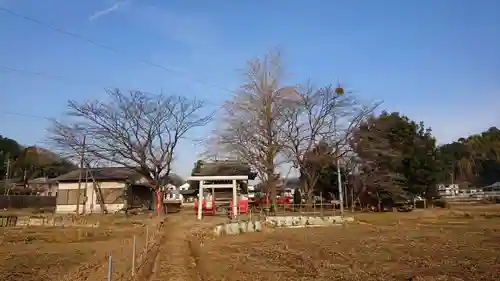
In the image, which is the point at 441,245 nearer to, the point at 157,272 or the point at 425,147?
the point at 157,272

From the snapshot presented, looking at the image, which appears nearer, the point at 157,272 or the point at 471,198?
the point at 157,272

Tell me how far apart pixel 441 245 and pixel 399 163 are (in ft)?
69.6

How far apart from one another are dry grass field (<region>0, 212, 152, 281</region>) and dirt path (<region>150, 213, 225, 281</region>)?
96 centimetres

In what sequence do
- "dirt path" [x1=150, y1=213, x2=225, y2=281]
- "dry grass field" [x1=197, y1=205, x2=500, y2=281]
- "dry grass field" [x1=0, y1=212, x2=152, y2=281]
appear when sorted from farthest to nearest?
1. "dry grass field" [x1=0, y1=212, x2=152, y2=281]
2. "dirt path" [x1=150, y1=213, x2=225, y2=281]
3. "dry grass field" [x1=197, y1=205, x2=500, y2=281]

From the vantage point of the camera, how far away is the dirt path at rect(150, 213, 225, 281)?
380 inches

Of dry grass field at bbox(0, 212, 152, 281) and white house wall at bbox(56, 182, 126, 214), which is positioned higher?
white house wall at bbox(56, 182, 126, 214)

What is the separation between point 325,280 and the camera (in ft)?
28.6

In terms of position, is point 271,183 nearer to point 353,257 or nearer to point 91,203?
point 91,203

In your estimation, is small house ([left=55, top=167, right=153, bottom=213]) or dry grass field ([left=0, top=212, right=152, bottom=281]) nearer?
dry grass field ([left=0, top=212, right=152, bottom=281])

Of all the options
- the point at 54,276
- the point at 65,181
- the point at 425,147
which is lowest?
the point at 54,276

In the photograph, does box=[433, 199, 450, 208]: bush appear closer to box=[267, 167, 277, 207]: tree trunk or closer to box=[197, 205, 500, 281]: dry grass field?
box=[267, 167, 277, 207]: tree trunk

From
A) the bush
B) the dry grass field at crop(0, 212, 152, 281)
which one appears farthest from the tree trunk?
the bush

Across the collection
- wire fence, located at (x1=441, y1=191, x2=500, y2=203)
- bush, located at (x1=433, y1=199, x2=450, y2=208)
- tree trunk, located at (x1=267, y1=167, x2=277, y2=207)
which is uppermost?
tree trunk, located at (x1=267, y1=167, x2=277, y2=207)

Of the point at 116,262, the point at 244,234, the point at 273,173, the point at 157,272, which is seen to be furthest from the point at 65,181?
the point at 157,272
